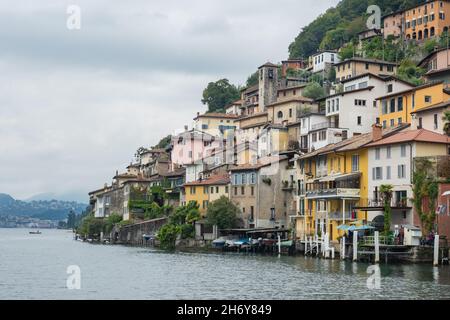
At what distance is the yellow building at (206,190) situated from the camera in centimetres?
10125

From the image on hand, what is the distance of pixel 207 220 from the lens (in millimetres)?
97188

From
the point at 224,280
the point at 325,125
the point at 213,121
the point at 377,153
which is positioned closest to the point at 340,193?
the point at 377,153

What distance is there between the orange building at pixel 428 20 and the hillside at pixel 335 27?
17874 mm

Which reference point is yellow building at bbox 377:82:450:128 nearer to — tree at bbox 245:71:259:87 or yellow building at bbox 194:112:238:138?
yellow building at bbox 194:112:238:138

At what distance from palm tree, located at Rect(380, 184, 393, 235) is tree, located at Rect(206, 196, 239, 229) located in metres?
29.5

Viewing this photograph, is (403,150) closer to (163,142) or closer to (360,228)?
(360,228)

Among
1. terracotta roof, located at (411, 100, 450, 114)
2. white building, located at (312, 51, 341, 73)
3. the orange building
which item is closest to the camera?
terracotta roof, located at (411, 100, 450, 114)

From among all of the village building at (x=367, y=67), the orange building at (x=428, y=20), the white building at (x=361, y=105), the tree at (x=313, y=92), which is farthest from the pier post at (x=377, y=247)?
the orange building at (x=428, y=20)

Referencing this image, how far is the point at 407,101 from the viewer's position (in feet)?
271

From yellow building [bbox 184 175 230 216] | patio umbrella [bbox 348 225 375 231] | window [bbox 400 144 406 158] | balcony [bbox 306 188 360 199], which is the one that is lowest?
patio umbrella [bbox 348 225 375 231]

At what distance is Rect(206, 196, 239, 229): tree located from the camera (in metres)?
94.8

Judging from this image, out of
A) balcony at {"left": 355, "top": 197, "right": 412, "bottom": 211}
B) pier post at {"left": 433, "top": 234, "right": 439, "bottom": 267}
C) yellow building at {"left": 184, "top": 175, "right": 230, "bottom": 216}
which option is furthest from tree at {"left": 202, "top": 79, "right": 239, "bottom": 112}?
pier post at {"left": 433, "top": 234, "right": 439, "bottom": 267}
